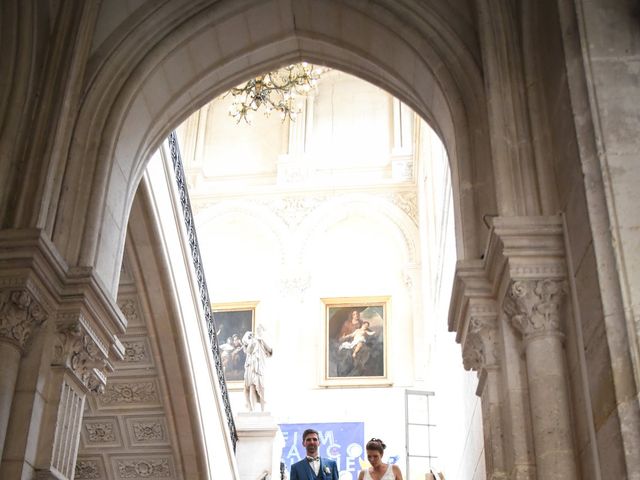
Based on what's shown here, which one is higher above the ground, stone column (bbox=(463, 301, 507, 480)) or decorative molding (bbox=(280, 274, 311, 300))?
decorative molding (bbox=(280, 274, 311, 300))

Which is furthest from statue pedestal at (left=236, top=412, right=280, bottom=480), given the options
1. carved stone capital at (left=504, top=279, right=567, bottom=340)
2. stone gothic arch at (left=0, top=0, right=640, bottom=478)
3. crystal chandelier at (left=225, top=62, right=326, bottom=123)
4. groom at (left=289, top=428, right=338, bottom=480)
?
carved stone capital at (left=504, top=279, right=567, bottom=340)

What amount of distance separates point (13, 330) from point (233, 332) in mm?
13752

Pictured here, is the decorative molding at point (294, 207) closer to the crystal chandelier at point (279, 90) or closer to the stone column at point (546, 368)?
the crystal chandelier at point (279, 90)

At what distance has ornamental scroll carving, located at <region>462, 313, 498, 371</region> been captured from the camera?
5.91 meters

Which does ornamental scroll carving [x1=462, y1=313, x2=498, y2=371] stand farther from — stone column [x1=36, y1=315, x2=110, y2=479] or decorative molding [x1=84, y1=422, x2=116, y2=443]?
decorative molding [x1=84, y1=422, x2=116, y2=443]

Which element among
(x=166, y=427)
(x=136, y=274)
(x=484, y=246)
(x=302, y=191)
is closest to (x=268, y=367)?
(x=302, y=191)

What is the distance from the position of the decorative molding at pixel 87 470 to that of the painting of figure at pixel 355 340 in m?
7.21

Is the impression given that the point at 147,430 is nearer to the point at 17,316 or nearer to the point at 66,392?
the point at 66,392

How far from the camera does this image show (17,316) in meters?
6.16

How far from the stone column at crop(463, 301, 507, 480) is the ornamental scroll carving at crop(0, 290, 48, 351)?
110 inches

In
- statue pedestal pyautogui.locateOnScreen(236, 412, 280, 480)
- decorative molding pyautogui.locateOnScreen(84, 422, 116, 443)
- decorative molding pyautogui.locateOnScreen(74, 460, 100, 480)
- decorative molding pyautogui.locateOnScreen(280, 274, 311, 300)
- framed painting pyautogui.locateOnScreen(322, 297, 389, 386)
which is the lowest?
decorative molding pyautogui.locateOnScreen(74, 460, 100, 480)

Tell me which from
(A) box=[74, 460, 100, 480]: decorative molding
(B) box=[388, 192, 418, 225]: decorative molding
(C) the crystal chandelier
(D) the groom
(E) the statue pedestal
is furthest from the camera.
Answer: (B) box=[388, 192, 418, 225]: decorative molding

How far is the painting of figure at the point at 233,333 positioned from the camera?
1939 centimetres

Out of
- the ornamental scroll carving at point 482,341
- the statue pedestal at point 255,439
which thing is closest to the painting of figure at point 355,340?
the statue pedestal at point 255,439
